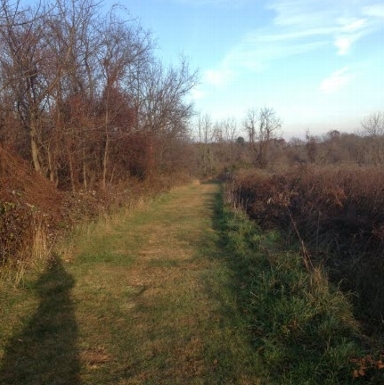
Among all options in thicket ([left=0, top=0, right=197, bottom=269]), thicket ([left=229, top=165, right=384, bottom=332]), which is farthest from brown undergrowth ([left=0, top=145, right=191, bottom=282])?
thicket ([left=229, top=165, right=384, bottom=332])

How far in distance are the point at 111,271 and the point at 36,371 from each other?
11.0 feet

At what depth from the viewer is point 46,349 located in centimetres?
425

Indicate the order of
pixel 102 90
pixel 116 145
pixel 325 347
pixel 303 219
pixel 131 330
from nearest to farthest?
pixel 325 347 → pixel 131 330 → pixel 303 219 → pixel 102 90 → pixel 116 145

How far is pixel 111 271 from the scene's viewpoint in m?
7.16

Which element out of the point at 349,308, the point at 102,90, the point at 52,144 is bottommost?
the point at 349,308

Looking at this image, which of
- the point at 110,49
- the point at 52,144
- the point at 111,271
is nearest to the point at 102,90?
the point at 110,49

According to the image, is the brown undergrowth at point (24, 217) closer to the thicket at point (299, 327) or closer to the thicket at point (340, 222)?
the thicket at point (299, 327)

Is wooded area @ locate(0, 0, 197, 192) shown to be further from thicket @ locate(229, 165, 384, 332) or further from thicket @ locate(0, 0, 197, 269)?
thicket @ locate(229, 165, 384, 332)

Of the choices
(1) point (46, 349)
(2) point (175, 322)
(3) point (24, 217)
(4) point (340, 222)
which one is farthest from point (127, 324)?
(4) point (340, 222)

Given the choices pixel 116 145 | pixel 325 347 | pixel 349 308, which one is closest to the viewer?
pixel 325 347

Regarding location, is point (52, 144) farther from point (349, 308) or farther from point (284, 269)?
point (349, 308)

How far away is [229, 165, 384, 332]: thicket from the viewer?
662 centimetres

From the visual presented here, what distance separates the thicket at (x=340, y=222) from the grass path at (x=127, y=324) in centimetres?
201

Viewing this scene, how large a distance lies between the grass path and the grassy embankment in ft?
0.05
